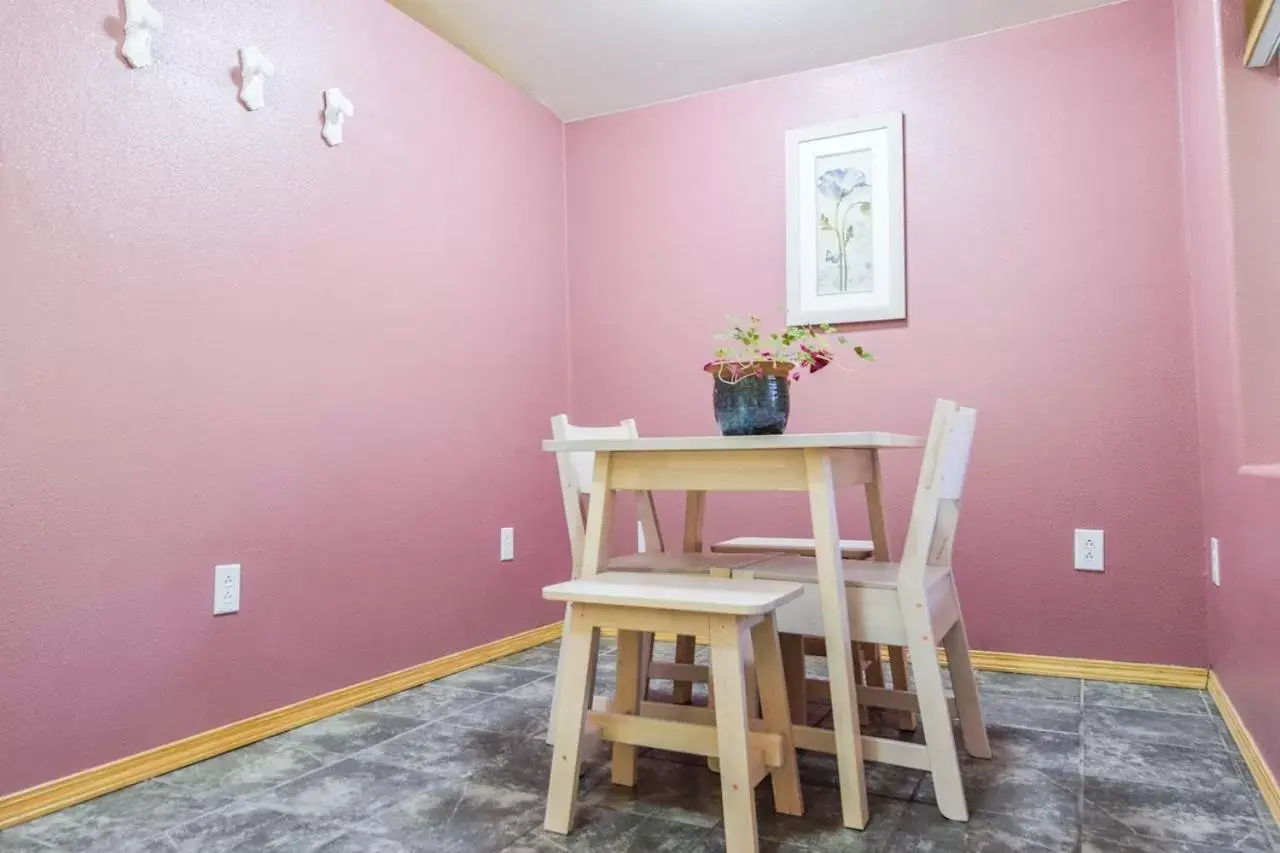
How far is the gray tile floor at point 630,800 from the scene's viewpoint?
1417 millimetres

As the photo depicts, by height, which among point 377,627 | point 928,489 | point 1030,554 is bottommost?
point 377,627

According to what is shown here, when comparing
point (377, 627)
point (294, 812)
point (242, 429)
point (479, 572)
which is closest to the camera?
point (294, 812)

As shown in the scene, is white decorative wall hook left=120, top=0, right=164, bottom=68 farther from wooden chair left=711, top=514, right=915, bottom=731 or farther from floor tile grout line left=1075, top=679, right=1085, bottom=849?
floor tile grout line left=1075, top=679, right=1085, bottom=849

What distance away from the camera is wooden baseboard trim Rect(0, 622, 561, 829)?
1.55 meters

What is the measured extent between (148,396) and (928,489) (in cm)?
161

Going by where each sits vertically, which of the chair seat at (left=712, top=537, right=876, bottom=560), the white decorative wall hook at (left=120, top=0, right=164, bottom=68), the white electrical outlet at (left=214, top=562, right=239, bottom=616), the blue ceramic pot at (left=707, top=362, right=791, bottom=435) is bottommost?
the white electrical outlet at (left=214, top=562, right=239, bottom=616)

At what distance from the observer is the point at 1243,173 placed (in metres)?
1.86

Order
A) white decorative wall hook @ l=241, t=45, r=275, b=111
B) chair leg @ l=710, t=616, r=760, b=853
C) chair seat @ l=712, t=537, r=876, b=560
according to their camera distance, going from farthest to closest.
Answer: chair seat @ l=712, t=537, r=876, b=560 → white decorative wall hook @ l=241, t=45, r=275, b=111 → chair leg @ l=710, t=616, r=760, b=853

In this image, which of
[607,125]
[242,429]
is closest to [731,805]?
[242,429]

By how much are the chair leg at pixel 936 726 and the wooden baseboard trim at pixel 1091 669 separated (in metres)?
0.88

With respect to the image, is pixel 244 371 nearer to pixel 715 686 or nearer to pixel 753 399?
pixel 753 399

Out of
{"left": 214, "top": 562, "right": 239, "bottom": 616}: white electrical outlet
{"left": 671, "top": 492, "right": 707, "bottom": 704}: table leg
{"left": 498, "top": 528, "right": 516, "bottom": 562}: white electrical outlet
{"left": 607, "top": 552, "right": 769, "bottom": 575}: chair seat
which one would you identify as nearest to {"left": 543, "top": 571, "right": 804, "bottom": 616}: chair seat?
{"left": 607, "top": 552, "right": 769, "bottom": 575}: chair seat

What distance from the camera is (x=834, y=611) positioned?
153cm

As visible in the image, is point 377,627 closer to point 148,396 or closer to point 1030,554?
point 148,396
